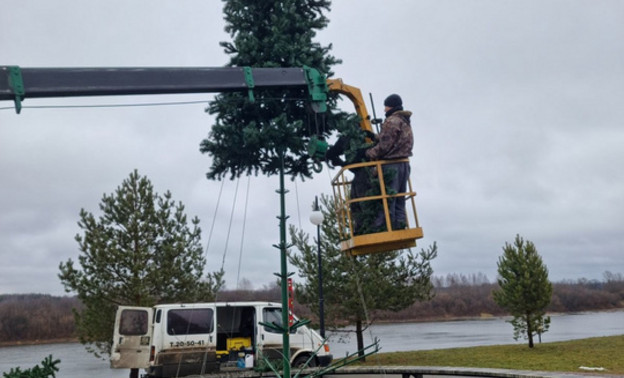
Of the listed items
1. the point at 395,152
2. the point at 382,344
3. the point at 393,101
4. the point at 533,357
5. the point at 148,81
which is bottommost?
the point at 533,357

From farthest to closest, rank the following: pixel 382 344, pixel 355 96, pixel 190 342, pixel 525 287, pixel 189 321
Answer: pixel 382 344 < pixel 525 287 < pixel 189 321 < pixel 190 342 < pixel 355 96

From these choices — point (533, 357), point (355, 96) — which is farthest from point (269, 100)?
point (533, 357)

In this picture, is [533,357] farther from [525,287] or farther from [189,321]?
[189,321]

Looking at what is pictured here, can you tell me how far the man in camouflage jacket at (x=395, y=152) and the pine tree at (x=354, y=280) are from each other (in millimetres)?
12115

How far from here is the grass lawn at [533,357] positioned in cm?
1648

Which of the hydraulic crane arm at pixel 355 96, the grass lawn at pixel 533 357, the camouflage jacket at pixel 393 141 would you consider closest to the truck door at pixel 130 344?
the grass lawn at pixel 533 357

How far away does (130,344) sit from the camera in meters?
14.3

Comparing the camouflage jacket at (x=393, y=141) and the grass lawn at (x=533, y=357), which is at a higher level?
the camouflage jacket at (x=393, y=141)

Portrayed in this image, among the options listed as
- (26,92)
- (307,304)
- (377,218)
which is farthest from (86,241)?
(377,218)

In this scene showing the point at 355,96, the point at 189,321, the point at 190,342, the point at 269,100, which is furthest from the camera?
the point at 189,321

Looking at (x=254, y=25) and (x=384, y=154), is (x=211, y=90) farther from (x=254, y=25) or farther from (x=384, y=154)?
(x=384, y=154)

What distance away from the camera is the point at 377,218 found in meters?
7.23

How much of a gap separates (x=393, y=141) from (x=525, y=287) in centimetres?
1711

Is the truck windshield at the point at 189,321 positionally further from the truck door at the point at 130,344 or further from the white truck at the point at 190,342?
the truck door at the point at 130,344
